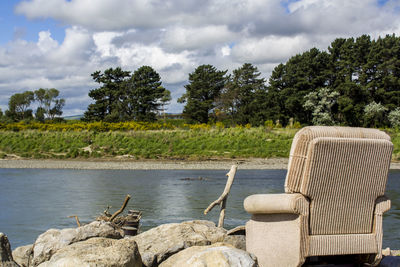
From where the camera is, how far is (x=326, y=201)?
4.38 m

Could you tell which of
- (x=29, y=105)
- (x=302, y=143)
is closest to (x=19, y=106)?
(x=29, y=105)

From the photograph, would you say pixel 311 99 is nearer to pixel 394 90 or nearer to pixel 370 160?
pixel 394 90

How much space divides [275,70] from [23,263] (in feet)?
156

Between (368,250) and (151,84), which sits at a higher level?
(151,84)

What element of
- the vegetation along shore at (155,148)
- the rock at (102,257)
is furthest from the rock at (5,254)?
the vegetation along shore at (155,148)

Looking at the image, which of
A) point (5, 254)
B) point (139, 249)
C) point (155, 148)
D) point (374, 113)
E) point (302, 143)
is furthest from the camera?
point (374, 113)

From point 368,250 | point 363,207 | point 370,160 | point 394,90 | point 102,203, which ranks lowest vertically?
point 102,203

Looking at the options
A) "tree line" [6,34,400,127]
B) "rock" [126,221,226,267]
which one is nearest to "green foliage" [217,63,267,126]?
"tree line" [6,34,400,127]

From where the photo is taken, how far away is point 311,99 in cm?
4622

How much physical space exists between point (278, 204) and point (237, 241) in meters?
1.12

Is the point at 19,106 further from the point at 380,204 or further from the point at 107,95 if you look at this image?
the point at 380,204

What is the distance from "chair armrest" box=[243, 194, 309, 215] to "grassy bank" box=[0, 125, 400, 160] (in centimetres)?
2622

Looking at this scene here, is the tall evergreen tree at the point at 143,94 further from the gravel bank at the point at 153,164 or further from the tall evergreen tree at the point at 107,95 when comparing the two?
the gravel bank at the point at 153,164

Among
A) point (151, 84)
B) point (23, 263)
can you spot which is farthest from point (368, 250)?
point (151, 84)
